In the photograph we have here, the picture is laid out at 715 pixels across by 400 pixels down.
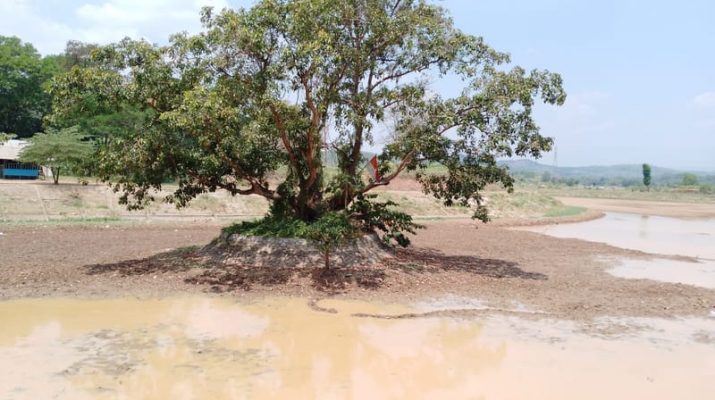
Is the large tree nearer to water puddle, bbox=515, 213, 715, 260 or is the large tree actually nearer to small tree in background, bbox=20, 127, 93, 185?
water puddle, bbox=515, 213, 715, 260

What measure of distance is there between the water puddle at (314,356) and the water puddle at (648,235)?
1317 centimetres

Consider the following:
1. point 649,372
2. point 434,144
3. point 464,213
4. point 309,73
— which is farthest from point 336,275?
point 464,213

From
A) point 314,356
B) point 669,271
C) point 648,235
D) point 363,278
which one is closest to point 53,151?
point 363,278

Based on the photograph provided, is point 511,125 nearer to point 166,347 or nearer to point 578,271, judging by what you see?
point 578,271

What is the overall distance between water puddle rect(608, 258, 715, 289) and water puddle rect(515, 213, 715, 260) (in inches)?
113

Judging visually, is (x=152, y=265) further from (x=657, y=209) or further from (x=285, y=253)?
(x=657, y=209)

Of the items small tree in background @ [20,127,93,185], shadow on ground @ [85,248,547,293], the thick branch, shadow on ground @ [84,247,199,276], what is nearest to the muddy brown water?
shadow on ground @ [85,248,547,293]

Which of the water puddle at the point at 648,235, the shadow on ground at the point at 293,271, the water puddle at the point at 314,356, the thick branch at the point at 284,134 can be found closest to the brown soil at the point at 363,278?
the shadow on ground at the point at 293,271

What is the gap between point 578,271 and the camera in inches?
592

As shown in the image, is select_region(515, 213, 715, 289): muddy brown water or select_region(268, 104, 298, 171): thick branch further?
select_region(515, 213, 715, 289): muddy brown water

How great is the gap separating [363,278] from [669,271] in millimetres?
9624

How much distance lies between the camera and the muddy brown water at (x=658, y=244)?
50.2 ft

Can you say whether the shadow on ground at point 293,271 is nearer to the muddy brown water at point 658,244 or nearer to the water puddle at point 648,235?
the muddy brown water at point 658,244

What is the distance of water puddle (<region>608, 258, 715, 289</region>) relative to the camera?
47.9ft
